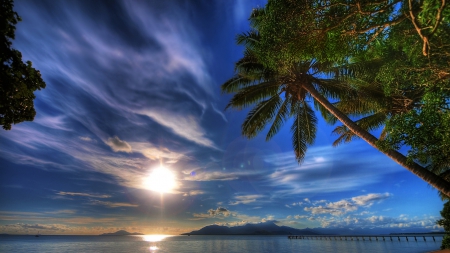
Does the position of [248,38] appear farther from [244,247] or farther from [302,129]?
[244,247]

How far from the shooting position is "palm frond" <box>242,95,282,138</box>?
1332cm

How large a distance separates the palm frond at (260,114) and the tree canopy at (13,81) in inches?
401

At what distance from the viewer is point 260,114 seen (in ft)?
43.9

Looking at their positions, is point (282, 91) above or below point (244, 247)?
above

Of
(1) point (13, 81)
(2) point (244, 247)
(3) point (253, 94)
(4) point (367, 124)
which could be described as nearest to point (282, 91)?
(3) point (253, 94)

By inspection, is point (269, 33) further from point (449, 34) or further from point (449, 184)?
point (449, 184)

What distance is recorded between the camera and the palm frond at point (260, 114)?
43.7 feet

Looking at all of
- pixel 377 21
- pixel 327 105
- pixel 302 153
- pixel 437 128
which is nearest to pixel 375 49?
pixel 377 21

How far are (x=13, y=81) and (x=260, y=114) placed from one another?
11136mm

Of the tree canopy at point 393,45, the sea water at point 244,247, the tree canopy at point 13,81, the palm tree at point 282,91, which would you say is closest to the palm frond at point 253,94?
the palm tree at point 282,91

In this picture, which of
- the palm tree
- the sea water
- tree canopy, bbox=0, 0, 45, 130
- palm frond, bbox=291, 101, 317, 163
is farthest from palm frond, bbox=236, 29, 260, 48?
the sea water

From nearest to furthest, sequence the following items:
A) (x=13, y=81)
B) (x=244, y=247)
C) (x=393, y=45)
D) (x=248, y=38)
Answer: (x=13, y=81) → (x=393, y=45) → (x=248, y=38) → (x=244, y=247)

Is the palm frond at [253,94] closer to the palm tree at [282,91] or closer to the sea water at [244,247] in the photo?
the palm tree at [282,91]

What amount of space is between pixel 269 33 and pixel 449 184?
23.2ft
